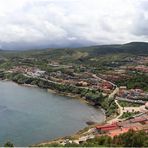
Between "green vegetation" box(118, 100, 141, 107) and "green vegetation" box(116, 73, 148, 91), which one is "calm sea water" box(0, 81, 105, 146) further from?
"green vegetation" box(116, 73, 148, 91)

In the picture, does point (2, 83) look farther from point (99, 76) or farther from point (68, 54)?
point (68, 54)

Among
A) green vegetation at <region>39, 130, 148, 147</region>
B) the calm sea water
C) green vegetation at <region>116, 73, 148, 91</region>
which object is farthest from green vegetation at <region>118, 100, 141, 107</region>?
green vegetation at <region>39, 130, 148, 147</region>

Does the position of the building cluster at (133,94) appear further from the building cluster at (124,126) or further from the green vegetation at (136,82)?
the building cluster at (124,126)

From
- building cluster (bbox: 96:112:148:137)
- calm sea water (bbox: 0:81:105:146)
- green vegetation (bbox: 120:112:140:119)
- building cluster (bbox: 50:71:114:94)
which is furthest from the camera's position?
building cluster (bbox: 50:71:114:94)

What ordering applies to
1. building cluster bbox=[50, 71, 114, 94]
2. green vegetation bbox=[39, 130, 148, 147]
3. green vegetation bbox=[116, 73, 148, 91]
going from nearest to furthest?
1. green vegetation bbox=[39, 130, 148, 147]
2. green vegetation bbox=[116, 73, 148, 91]
3. building cluster bbox=[50, 71, 114, 94]

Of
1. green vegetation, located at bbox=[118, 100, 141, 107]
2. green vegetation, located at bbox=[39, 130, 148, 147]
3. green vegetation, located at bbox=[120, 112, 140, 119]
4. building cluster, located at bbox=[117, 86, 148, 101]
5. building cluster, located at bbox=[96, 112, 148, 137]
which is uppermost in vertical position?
green vegetation, located at bbox=[39, 130, 148, 147]

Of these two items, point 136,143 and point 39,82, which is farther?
point 39,82

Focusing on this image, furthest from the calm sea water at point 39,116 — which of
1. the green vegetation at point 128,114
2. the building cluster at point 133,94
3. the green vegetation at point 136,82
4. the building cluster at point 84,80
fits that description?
the green vegetation at point 136,82

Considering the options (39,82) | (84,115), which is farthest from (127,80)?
(84,115)
